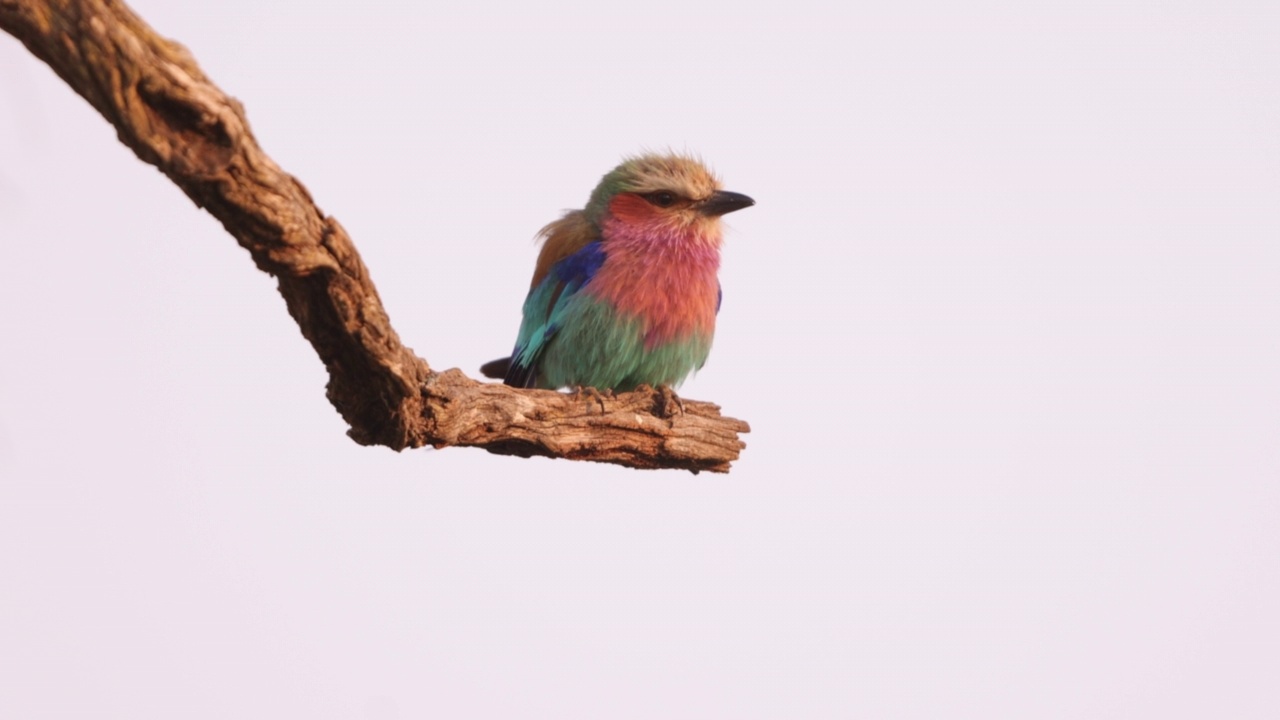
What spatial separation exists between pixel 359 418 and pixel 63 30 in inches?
73.9

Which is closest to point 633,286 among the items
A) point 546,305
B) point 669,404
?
point 546,305

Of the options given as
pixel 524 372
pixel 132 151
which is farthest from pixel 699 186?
pixel 132 151

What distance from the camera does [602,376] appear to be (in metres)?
6.24

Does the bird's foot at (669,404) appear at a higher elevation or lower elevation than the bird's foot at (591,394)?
higher

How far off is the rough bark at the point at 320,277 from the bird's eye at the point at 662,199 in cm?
114

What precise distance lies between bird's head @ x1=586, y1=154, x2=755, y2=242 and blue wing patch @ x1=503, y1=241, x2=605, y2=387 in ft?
0.88

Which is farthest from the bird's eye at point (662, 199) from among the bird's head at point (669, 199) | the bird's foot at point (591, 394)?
the bird's foot at point (591, 394)

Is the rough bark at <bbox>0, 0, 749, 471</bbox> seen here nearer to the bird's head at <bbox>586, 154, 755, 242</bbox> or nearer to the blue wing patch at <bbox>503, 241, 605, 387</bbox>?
the blue wing patch at <bbox>503, 241, 605, 387</bbox>

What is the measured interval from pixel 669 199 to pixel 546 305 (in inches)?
33.0

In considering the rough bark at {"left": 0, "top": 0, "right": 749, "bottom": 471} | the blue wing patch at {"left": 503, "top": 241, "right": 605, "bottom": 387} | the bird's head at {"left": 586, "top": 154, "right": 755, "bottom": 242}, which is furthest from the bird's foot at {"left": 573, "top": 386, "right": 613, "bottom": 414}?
the bird's head at {"left": 586, "top": 154, "right": 755, "bottom": 242}

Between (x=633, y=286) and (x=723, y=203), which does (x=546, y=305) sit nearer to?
(x=633, y=286)

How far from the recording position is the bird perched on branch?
6.23m

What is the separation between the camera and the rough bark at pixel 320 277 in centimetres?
282

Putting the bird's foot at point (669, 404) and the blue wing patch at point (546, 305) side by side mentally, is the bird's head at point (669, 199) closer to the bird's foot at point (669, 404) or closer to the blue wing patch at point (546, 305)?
the blue wing patch at point (546, 305)
